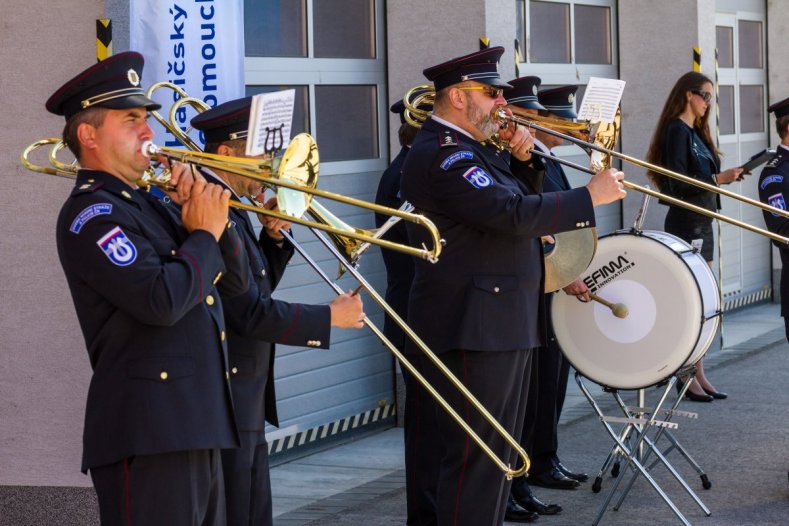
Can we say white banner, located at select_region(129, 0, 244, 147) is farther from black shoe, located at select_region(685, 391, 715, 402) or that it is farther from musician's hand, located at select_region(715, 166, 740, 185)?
black shoe, located at select_region(685, 391, 715, 402)

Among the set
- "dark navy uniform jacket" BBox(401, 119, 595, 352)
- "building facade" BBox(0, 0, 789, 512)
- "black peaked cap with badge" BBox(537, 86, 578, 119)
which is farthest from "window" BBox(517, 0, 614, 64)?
"dark navy uniform jacket" BBox(401, 119, 595, 352)

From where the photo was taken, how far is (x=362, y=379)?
7449 millimetres

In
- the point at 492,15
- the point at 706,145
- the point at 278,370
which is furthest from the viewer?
the point at 706,145

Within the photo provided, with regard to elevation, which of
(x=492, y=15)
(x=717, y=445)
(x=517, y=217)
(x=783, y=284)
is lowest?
(x=717, y=445)

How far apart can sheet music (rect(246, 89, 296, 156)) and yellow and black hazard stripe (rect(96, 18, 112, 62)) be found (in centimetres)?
154

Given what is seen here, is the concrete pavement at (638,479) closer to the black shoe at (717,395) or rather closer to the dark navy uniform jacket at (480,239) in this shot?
the black shoe at (717,395)

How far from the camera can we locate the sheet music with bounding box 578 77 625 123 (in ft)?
17.2

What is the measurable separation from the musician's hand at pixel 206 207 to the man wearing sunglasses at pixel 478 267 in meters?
1.38

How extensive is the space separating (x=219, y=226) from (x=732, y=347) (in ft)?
25.0

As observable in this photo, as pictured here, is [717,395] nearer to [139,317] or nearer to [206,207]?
[206,207]

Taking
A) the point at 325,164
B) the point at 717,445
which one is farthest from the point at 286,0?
the point at 717,445

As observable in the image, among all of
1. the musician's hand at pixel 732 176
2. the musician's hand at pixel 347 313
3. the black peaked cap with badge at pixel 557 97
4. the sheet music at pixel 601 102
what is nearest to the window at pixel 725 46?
the musician's hand at pixel 732 176

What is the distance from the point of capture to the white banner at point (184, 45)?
4.86 m

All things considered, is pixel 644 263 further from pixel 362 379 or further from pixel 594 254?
pixel 362 379
